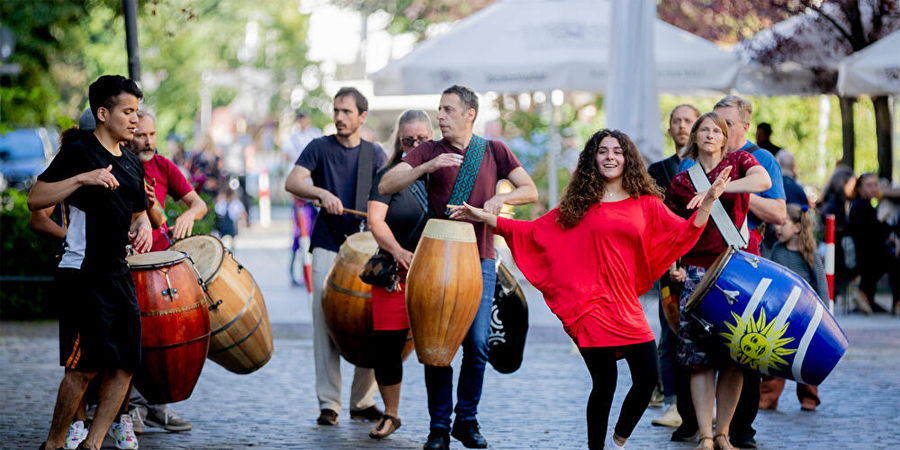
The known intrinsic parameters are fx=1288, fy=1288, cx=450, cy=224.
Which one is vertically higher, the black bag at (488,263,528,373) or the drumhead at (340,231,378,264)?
the drumhead at (340,231,378,264)

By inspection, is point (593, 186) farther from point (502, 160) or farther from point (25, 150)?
point (25, 150)

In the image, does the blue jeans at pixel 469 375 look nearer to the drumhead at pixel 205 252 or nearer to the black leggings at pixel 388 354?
the black leggings at pixel 388 354

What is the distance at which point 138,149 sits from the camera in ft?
24.4

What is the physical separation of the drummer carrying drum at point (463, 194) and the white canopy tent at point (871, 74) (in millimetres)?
7308

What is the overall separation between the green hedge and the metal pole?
307 centimetres

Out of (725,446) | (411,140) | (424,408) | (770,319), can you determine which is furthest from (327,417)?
(770,319)

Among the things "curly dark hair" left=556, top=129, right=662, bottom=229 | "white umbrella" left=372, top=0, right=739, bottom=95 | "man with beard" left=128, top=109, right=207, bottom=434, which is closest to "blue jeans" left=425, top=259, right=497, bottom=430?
"curly dark hair" left=556, top=129, right=662, bottom=229

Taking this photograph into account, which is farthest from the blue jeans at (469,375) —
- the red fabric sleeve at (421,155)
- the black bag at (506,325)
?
the red fabric sleeve at (421,155)

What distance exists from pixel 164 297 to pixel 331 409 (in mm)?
1562

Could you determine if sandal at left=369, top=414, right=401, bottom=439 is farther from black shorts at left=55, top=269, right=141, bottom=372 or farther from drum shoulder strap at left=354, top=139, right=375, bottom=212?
black shorts at left=55, top=269, right=141, bottom=372

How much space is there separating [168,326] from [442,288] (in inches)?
55.6

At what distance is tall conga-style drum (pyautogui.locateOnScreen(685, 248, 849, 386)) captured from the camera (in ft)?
20.3

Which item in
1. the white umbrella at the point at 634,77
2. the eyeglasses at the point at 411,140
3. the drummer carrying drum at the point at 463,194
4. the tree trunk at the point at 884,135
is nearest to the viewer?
the drummer carrying drum at the point at 463,194

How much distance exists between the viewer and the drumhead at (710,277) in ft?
20.7
